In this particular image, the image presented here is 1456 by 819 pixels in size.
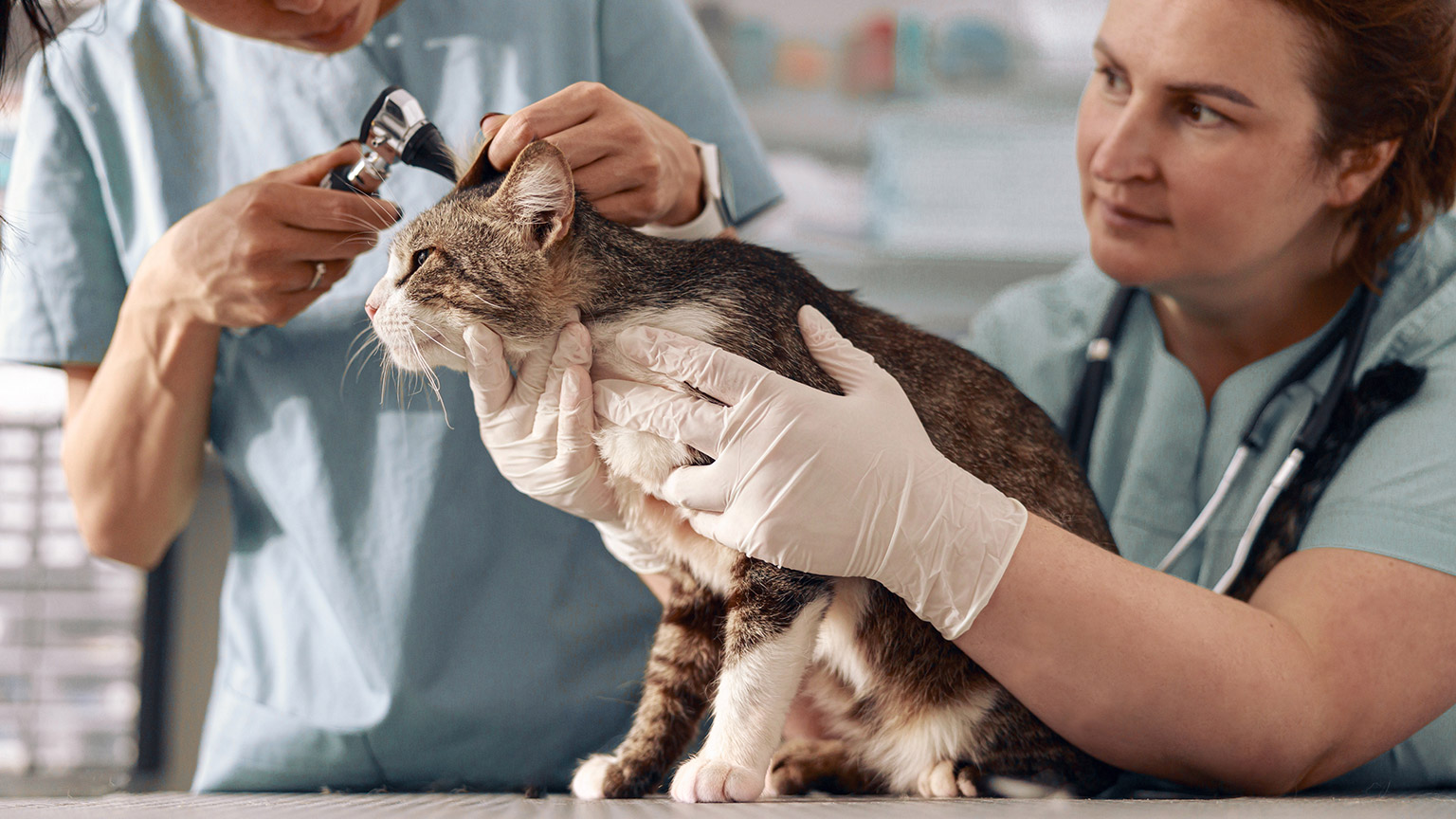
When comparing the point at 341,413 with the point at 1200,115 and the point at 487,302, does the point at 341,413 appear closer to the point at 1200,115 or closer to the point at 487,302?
the point at 487,302

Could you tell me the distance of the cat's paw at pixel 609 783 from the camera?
99 cm

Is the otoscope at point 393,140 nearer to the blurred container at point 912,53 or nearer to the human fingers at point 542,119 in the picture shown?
the human fingers at point 542,119

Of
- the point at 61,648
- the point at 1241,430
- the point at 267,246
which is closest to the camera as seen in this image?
the point at 267,246

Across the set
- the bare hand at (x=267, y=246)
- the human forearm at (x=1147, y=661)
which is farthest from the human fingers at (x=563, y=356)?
the human forearm at (x=1147, y=661)

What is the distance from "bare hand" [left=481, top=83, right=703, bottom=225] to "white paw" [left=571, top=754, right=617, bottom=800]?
2.04 feet

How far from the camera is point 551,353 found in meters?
1.02

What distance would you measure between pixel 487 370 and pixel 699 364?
0.78 ft

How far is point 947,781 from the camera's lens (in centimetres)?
101

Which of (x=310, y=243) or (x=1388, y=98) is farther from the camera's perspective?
(x=1388, y=98)

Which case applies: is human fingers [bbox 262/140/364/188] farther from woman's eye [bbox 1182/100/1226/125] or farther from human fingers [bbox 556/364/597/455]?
woman's eye [bbox 1182/100/1226/125]

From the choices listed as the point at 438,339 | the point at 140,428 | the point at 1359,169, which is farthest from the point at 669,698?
the point at 1359,169

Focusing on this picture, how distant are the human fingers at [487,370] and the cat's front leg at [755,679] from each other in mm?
341

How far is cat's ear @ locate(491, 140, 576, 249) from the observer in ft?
2.99

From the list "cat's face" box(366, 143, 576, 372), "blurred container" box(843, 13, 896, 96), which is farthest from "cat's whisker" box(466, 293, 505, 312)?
"blurred container" box(843, 13, 896, 96)
